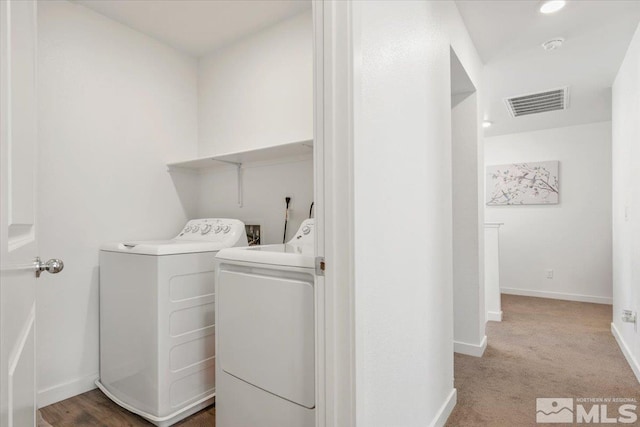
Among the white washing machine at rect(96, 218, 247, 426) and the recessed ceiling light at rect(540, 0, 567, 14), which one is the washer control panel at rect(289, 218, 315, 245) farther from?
the recessed ceiling light at rect(540, 0, 567, 14)

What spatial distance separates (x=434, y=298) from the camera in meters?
1.69

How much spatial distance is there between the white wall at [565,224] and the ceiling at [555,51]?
771mm

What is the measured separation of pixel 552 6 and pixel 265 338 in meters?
2.47

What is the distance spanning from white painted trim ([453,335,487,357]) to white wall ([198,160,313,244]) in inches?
62.7

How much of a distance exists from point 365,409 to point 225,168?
2.14 metres

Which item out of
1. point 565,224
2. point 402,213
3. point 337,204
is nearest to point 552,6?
point 402,213

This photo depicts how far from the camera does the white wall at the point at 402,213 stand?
3.61 ft

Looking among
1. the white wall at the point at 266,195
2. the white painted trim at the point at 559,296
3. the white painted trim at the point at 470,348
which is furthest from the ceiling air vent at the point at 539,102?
the white wall at the point at 266,195

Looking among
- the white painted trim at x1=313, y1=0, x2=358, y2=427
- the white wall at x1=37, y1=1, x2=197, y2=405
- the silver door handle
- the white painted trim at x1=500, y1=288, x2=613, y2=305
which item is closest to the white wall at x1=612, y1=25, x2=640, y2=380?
the white painted trim at x1=500, y1=288, x2=613, y2=305

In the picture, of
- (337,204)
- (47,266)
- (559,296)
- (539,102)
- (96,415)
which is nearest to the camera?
(47,266)

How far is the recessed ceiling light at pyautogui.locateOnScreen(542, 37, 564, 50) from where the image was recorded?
95.3 inches

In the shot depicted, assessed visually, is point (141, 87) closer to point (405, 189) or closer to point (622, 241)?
point (405, 189)

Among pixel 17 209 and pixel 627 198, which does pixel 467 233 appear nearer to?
pixel 627 198

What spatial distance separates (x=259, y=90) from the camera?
8.35 feet
